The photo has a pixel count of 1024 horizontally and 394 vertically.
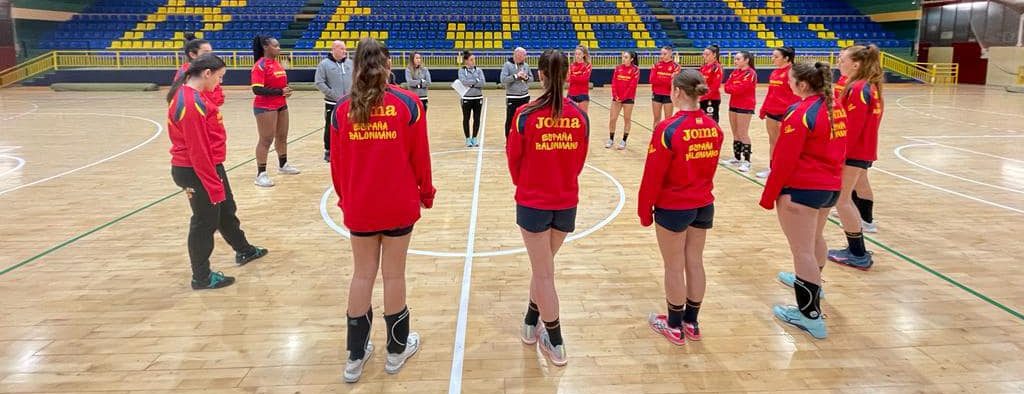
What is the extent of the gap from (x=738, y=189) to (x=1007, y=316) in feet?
12.1

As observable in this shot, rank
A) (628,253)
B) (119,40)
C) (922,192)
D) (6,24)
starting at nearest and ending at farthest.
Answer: (628,253) → (922,192) → (6,24) → (119,40)

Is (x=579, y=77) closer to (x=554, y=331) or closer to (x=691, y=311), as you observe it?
(x=691, y=311)

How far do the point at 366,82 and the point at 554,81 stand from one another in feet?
3.02

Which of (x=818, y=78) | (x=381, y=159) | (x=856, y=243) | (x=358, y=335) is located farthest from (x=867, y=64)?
(x=358, y=335)

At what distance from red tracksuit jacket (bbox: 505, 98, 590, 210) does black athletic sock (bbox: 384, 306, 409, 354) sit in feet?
2.97

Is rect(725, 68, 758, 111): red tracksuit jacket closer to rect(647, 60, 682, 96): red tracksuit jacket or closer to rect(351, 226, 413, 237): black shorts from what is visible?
rect(647, 60, 682, 96): red tracksuit jacket

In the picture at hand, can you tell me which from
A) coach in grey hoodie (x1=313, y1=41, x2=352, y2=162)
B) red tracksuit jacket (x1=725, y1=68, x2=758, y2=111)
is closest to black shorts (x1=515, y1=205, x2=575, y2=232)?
coach in grey hoodie (x1=313, y1=41, x2=352, y2=162)

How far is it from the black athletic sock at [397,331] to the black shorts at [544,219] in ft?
2.70

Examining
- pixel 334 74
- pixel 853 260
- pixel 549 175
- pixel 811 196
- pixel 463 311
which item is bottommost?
pixel 463 311

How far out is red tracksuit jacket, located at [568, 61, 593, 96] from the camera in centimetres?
985

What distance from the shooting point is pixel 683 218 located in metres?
3.26

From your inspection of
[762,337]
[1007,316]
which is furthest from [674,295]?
[1007,316]

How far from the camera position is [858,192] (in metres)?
5.54

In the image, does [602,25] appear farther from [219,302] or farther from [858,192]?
[219,302]
